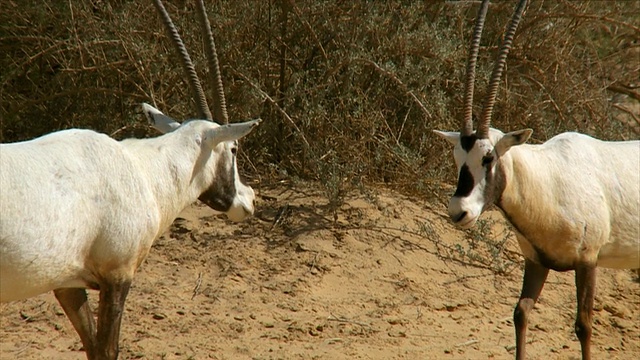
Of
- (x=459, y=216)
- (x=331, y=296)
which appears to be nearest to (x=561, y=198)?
(x=459, y=216)

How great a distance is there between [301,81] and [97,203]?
11.1 feet

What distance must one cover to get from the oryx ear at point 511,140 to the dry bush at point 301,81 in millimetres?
1824

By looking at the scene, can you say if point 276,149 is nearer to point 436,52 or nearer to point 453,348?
point 436,52

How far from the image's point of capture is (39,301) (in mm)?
5801

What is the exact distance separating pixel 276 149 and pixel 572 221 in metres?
3.02

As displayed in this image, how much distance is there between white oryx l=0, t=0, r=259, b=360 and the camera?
3.80m

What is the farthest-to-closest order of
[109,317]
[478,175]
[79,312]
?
Result: 1. [478,175]
2. [79,312]
3. [109,317]

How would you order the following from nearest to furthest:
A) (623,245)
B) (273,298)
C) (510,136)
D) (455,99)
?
(510,136)
(623,245)
(273,298)
(455,99)

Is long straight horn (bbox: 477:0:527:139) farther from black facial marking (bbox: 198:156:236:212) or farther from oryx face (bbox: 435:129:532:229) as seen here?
black facial marking (bbox: 198:156:236:212)

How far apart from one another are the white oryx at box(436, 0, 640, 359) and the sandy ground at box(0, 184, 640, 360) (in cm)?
90

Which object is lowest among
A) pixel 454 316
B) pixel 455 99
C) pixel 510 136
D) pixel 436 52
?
pixel 454 316

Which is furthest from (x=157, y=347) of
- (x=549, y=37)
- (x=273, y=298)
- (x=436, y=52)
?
(x=549, y=37)

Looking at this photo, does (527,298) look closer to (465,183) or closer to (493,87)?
(465,183)

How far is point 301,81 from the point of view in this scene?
23.6 feet
